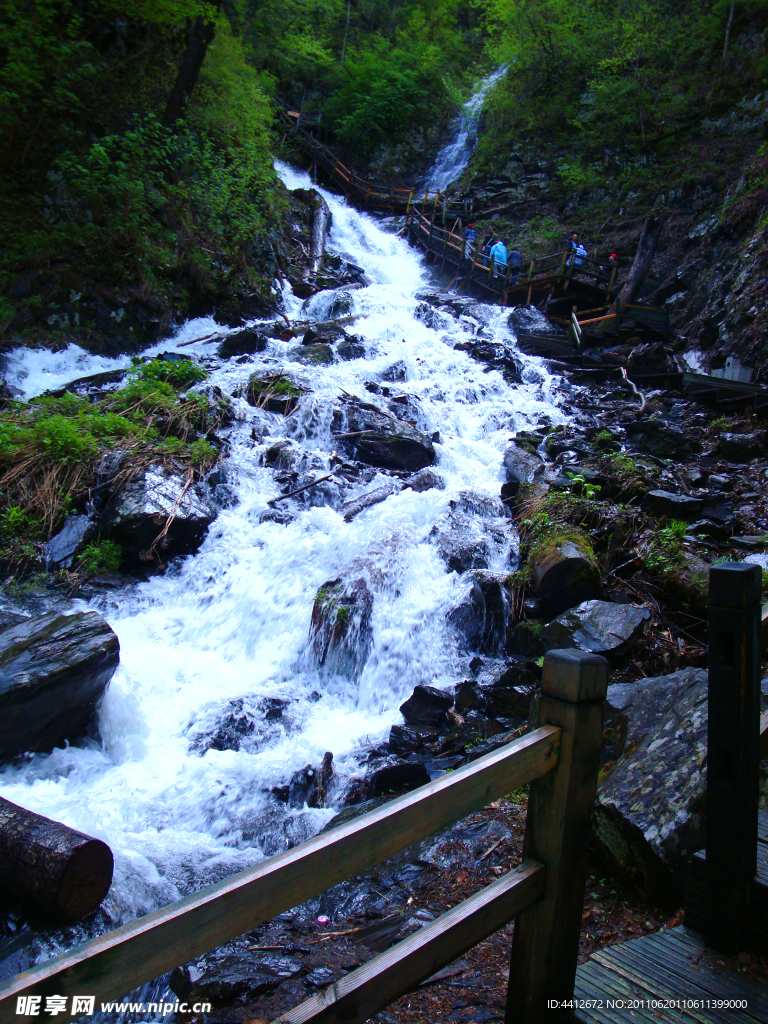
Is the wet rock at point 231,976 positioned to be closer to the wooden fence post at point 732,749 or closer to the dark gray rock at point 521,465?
the wooden fence post at point 732,749

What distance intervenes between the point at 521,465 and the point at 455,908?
798 centimetres

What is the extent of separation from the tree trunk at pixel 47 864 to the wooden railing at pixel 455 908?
81.2 inches

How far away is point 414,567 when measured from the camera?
23.0ft

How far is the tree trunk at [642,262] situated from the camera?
1741 cm

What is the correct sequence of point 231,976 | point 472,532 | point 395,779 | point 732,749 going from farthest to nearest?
point 472,532 → point 395,779 → point 231,976 → point 732,749

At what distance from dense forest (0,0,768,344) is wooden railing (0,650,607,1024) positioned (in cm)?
1188

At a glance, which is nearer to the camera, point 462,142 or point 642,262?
point 642,262

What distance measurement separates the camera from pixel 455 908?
167cm

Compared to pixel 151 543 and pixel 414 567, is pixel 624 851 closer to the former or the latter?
pixel 414 567

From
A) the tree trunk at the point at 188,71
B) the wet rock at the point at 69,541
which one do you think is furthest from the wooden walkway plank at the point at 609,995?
the tree trunk at the point at 188,71

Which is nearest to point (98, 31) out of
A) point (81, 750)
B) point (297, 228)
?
point (297, 228)

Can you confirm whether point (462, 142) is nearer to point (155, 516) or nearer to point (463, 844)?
point (155, 516)

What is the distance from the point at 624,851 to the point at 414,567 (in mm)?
4252

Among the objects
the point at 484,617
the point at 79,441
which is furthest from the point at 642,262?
the point at 79,441
